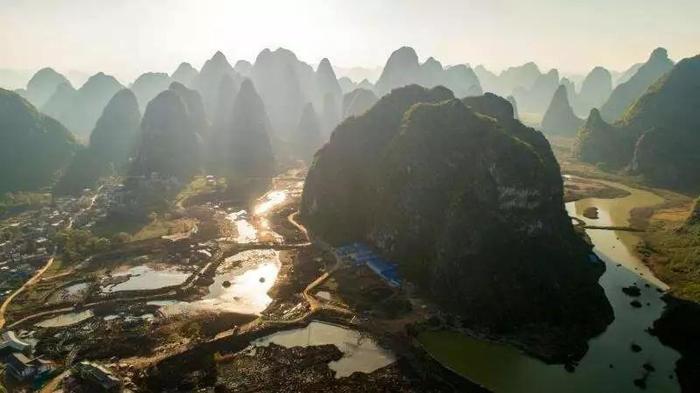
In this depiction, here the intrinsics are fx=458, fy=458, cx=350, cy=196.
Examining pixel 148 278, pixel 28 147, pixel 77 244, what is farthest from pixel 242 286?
pixel 28 147

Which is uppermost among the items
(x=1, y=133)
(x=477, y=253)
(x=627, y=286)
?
(x=1, y=133)

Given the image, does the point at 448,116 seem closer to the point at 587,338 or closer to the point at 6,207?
the point at 587,338

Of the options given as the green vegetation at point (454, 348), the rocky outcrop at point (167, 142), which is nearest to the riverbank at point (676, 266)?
the green vegetation at point (454, 348)

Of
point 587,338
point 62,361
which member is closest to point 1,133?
point 62,361

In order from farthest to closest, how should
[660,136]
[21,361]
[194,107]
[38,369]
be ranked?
[194,107] → [660,136] → [21,361] → [38,369]

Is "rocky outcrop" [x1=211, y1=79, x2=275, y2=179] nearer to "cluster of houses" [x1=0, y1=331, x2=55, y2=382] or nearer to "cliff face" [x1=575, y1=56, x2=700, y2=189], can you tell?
"cluster of houses" [x1=0, y1=331, x2=55, y2=382]

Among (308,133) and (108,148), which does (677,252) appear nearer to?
(308,133)
